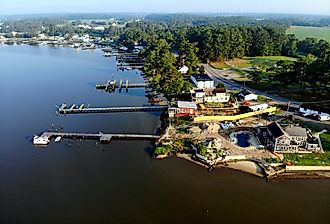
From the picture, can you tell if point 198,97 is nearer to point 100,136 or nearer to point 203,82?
point 203,82

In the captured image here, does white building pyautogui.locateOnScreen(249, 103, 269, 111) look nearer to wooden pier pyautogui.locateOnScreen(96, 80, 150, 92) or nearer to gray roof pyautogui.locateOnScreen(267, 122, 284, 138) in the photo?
→ gray roof pyautogui.locateOnScreen(267, 122, 284, 138)

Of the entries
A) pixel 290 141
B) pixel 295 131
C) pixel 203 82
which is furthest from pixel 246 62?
pixel 290 141

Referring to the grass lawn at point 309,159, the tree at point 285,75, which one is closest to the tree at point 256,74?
the tree at point 285,75

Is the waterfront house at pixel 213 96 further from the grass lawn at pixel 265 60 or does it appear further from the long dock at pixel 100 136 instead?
the grass lawn at pixel 265 60

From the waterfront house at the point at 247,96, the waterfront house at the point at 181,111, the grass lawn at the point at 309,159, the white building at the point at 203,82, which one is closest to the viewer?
the grass lawn at the point at 309,159

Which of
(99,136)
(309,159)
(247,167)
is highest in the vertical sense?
(309,159)

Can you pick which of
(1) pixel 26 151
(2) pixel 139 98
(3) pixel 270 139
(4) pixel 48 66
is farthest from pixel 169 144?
(4) pixel 48 66
